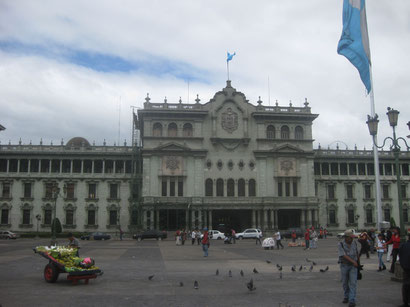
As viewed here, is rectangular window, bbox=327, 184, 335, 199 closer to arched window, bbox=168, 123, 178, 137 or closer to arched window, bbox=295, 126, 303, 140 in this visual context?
arched window, bbox=295, 126, 303, 140

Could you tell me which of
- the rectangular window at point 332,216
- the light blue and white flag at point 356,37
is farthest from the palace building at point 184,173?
the light blue and white flag at point 356,37

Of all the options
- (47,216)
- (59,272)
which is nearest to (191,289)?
(59,272)

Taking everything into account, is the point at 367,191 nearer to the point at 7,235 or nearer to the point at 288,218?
the point at 288,218

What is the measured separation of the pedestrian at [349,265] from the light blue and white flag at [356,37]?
24.1m

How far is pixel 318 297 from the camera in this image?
503 inches

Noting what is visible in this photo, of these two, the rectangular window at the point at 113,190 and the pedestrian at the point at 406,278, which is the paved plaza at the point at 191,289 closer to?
the pedestrian at the point at 406,278

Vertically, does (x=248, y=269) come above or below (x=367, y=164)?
below

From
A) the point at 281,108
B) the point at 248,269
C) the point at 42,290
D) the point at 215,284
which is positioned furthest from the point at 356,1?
the point at 281,108

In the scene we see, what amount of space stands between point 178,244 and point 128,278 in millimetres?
27504

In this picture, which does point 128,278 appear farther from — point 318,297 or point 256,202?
point 256,202

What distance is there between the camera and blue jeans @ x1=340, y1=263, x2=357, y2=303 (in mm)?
11258

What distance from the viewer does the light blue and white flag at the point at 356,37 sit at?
32.3 m

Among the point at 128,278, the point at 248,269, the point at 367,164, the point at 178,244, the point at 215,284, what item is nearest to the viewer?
the point at 215,284

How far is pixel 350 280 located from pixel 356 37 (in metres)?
25.5
